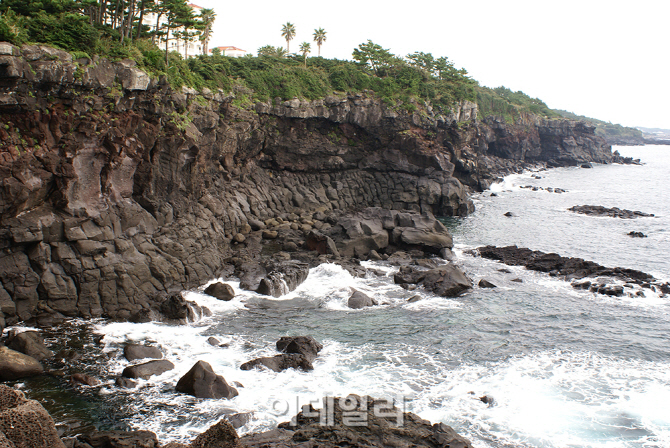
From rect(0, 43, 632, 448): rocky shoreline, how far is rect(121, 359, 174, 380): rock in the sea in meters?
0.11

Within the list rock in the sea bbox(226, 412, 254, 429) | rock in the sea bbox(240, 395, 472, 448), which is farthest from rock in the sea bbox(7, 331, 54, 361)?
rock in the sea bbox(240, 395, 472, 448)

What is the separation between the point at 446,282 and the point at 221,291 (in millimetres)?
15378

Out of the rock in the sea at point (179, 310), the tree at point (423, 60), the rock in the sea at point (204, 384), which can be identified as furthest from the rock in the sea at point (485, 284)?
the tree at point (423, 60)

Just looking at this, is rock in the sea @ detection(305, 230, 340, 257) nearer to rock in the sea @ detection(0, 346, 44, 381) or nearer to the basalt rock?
the basalt rock

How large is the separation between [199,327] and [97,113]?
46.5ft

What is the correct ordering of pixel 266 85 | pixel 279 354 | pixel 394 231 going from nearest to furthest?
pixel 279 354 < pixel 394 231 < pixel 266 85

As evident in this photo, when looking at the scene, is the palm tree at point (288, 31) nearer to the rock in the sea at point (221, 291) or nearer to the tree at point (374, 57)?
the tree at point (374, 57)

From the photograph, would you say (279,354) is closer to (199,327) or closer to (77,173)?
(199,327)

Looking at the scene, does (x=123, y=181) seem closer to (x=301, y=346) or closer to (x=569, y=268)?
(x=301, y=346)

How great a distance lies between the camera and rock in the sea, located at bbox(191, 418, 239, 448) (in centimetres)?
1162

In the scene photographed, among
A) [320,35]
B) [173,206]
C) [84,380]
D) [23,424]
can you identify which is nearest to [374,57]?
[320,35]

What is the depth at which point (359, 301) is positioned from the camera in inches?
1254

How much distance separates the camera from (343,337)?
2712 centimetres

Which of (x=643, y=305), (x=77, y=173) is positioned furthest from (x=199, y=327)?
(x=643, y=305)
